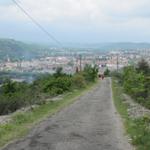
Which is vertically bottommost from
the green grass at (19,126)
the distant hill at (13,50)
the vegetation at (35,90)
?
the vegetation at (35,90)

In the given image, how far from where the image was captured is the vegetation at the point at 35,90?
30147 mm

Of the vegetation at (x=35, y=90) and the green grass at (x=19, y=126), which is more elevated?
the green grass at (x=19, y=126)

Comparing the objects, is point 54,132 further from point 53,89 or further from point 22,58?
point 22,58

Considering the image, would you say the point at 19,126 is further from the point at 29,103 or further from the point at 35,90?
the point at 35,90

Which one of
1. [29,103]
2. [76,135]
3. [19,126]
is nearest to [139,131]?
[76,135]

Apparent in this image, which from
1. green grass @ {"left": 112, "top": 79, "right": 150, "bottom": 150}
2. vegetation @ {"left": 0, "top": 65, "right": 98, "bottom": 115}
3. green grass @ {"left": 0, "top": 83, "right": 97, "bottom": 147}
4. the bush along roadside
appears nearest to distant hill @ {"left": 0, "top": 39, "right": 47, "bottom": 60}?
vegetation @ {"left": 0, "top": 65, "right": 98, "bottom": 115}

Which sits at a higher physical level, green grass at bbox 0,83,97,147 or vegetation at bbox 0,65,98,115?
green grass at bbox 0,83,97,147

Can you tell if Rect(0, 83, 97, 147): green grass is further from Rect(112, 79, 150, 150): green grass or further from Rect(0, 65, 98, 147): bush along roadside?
Rect(112, 79, 150, 150): green grass

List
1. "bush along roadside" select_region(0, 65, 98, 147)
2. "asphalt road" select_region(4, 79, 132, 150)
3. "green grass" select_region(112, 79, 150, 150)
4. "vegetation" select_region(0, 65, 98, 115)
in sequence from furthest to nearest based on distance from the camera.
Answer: "vegetation" select_region(0, 65, 98, 115), "bush along roadside" select_region(0, 65, 98, 147), "green grass" select_region(112, 79, 150, 150), "asphalt road" select_region(4, 79, 132, 150)

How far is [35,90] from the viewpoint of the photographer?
37.0 metres

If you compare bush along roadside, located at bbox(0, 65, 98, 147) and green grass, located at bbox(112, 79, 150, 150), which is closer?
green grass, located at bbox(112, 79, 150, 150)

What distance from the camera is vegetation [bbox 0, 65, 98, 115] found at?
98.9ft

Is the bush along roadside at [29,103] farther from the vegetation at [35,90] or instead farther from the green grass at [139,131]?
the green grass at [139,131]

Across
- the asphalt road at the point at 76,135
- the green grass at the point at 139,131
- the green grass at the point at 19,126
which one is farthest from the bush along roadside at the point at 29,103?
the green grass at the point at 139,131
